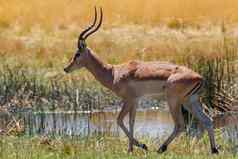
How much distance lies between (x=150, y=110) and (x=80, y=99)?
147 cm

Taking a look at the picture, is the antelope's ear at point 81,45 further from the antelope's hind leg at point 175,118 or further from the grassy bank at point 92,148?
the antelope's hind leg at point 175,118

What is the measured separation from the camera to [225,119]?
56.6ft

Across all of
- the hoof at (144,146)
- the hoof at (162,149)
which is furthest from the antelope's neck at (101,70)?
the hoof at (162,149)

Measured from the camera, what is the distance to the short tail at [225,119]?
651 inches

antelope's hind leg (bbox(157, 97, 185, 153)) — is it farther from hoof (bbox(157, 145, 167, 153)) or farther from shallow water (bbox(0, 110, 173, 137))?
shallow water (bbox(0, 110, 173, 137))

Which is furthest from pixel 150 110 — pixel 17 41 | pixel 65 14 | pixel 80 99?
pixel 65 14

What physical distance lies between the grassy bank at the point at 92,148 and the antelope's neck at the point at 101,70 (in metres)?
0.94

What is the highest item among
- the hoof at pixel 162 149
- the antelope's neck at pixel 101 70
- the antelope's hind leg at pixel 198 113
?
the antelope's neck at pixel 101 70

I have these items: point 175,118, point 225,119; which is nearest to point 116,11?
point 225,119

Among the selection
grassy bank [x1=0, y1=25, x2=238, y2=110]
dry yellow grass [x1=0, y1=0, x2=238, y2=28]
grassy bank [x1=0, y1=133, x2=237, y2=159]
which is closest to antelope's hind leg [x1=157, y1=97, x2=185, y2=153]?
grassy bank [x1=0, y1=133, x2=237, y2=159]

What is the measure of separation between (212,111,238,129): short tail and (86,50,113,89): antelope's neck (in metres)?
2.54

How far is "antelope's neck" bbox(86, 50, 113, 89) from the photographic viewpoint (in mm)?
14617

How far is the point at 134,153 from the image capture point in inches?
500

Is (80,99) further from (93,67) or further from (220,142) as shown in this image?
(220,142)
